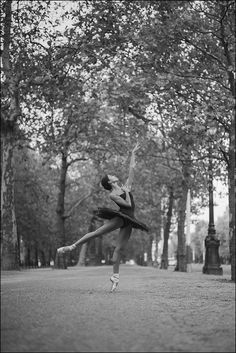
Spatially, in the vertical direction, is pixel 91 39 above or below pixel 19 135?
above

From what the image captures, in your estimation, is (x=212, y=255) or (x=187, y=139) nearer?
(x=187, y=139)

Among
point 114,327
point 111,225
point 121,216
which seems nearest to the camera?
point 114,327

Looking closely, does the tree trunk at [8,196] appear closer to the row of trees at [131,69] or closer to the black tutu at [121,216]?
the row of trees at [131,69]

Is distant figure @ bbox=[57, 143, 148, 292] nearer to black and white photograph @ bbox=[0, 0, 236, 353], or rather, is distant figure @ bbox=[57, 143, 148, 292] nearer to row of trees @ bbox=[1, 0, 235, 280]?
black and white photograph @ bbox=[0, 0, 236, 353]

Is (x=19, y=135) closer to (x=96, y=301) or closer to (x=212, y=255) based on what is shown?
(x=212, y=255)

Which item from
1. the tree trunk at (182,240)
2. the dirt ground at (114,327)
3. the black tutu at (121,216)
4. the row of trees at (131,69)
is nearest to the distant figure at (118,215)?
the black tutu at (121,216)

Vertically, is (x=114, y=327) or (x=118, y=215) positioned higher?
(x=118, y=215)

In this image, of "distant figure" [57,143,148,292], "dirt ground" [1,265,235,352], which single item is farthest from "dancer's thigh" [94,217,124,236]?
"dirt ground" [1,265,235,352]

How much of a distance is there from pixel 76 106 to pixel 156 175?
16.9 m

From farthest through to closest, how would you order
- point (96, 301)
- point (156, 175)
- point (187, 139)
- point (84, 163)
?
1. point (84, 163)
2. point (156, 175)
3. point (187, 139)
4. point (96, 301)

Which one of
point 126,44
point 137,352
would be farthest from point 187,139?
point 137,352

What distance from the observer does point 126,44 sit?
1599cm

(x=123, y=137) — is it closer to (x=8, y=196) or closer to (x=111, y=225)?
(x=8, y=196)

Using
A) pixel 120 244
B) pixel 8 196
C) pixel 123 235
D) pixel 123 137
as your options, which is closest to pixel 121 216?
pixel 123 235
